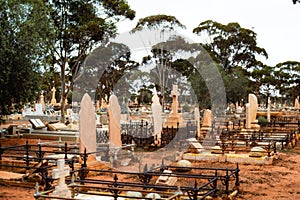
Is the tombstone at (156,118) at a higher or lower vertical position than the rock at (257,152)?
higher

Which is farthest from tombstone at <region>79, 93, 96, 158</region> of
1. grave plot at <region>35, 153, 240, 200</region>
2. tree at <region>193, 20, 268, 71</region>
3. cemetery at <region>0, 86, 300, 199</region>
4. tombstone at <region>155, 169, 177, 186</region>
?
tree at <region>193, 20, 268, 71</region>

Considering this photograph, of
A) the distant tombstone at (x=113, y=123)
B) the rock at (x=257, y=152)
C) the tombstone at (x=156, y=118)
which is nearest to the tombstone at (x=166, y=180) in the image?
the distant tombstone at (x=113, y=123)

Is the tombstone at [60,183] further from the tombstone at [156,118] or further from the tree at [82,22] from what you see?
the tree at [82,22]

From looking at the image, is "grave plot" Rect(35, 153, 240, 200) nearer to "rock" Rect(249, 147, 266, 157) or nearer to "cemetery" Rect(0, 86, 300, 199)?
"cemetery" Rect(0, 86, 300, 199)

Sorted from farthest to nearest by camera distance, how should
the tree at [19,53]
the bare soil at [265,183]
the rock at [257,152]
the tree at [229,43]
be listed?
the tree at [229,43], the tree at [19,53], the rock at [257,152], the bare soil at [265,183]

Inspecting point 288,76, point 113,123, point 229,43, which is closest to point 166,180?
point 113,123

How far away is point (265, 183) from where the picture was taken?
1328 cm

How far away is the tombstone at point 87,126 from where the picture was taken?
48.7ft

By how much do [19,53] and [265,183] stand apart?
14343mm

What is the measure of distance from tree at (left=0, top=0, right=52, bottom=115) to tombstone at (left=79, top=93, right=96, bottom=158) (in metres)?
7.01

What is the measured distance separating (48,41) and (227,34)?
36.6 metres

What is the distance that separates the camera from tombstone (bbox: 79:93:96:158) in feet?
48.7

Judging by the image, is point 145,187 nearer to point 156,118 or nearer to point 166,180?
point 166,180

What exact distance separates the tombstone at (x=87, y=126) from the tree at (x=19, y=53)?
23.0 feet
